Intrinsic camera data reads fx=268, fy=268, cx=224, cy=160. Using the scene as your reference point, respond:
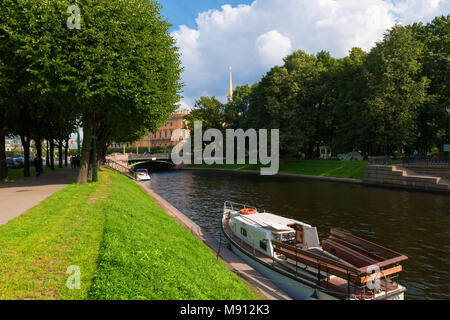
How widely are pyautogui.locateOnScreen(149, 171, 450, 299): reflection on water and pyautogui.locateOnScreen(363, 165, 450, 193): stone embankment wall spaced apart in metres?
2.36

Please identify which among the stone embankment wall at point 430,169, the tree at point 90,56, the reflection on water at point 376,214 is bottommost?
the reflection on water at point 376,214

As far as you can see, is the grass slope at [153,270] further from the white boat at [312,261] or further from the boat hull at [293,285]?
the white boat at [312,261]

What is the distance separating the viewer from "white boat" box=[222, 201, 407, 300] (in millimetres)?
9914

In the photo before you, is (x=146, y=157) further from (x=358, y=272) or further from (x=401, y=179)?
(x=358, y=272)

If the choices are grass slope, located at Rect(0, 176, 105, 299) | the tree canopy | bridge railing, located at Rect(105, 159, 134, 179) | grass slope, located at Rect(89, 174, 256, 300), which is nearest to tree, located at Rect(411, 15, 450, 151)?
the tree canopy

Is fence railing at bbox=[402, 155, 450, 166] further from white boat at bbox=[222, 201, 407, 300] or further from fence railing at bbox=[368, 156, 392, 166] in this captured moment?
white boat at bbox=[222, 201, 407, 300]

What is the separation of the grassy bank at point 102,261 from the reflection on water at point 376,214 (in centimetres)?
788

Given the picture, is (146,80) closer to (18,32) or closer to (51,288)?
(18,32)

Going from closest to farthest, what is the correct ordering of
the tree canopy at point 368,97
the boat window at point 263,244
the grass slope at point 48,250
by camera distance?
the grass slope at point 48,250, the boat window at point 263,244, the tree canopy at point 368,97

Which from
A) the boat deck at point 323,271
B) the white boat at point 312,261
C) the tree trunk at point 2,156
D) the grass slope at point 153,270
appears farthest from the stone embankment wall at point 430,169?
the tree trunk at point 2,156

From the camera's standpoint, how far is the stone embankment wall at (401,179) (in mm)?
34156

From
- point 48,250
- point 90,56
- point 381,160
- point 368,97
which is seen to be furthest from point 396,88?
point 48,250

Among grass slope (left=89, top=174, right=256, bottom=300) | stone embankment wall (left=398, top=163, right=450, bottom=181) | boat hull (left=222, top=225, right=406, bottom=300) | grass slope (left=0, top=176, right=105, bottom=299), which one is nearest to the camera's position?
grass slope (left=0, top=176, right=105, bottom=299)

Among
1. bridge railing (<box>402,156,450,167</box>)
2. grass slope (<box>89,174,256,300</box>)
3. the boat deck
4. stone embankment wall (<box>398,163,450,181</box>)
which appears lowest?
the boat deck
